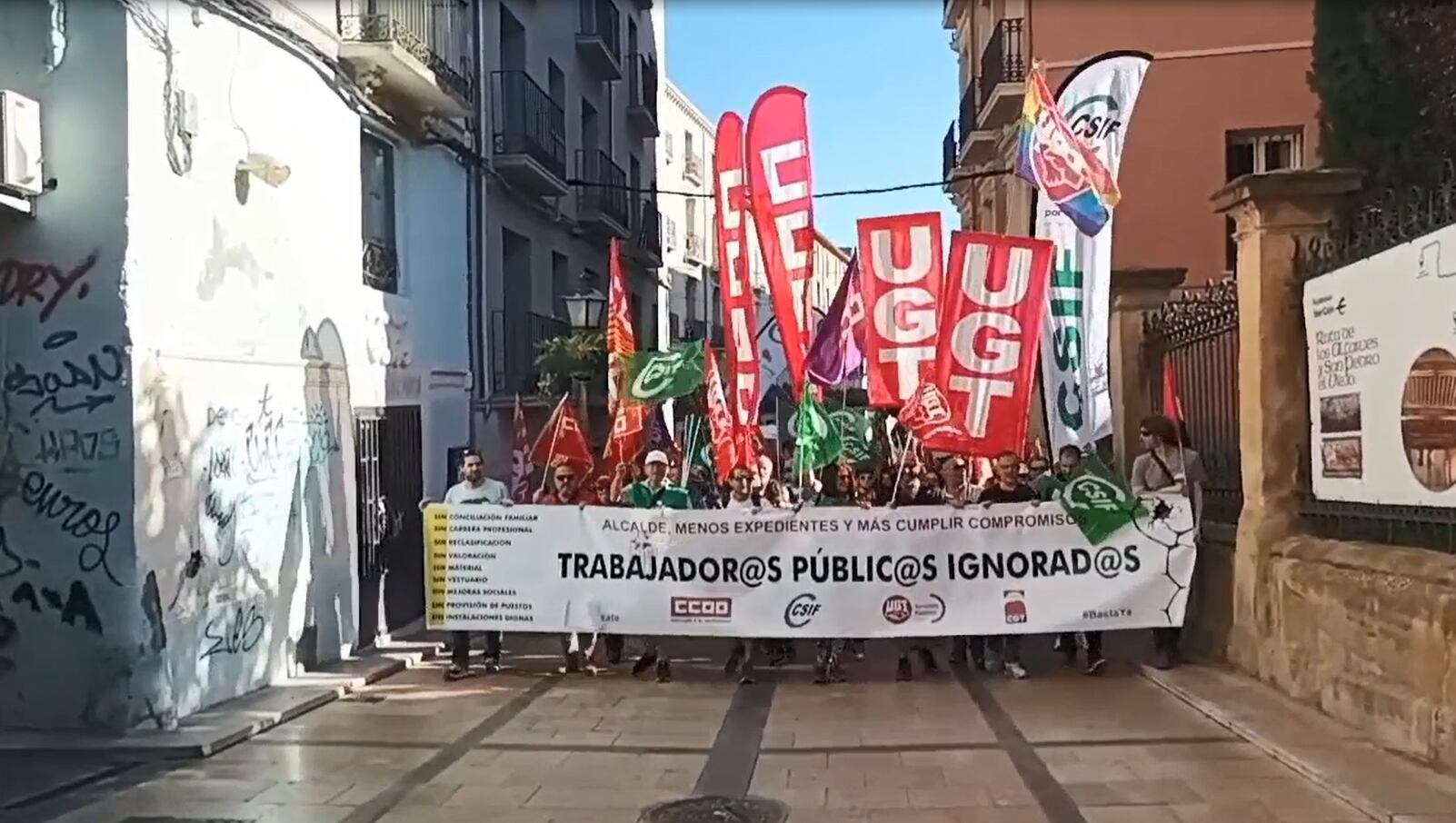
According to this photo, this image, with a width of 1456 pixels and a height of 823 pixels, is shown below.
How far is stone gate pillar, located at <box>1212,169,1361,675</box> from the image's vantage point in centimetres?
903

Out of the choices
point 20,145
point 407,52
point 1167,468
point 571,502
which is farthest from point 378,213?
point 1167,468

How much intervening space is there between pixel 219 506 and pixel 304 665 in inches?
72.8

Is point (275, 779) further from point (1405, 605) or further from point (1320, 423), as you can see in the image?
point (1320, 423)

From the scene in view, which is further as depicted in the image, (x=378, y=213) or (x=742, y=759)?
(x=378, y=213)

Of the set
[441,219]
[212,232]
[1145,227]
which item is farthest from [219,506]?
[1145,227]

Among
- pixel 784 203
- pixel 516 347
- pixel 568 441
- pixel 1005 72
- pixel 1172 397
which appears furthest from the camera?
pixel 1005 72

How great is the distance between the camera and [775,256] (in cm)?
1080

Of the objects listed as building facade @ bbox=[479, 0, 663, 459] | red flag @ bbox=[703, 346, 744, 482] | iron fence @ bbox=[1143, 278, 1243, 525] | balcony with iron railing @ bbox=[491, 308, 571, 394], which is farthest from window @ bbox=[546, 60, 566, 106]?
iron fence @ bbox=[1143, 278, 1243, 525]

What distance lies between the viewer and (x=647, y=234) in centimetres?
2706

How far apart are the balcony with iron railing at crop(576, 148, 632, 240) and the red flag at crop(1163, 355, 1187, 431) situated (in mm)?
10545

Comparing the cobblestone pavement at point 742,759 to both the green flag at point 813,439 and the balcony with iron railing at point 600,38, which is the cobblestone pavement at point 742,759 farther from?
the balcony with iron railing at point 600,38

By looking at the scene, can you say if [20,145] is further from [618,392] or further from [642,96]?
[642,96]

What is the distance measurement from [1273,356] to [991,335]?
198cm

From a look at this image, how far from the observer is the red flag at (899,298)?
1079 cm
